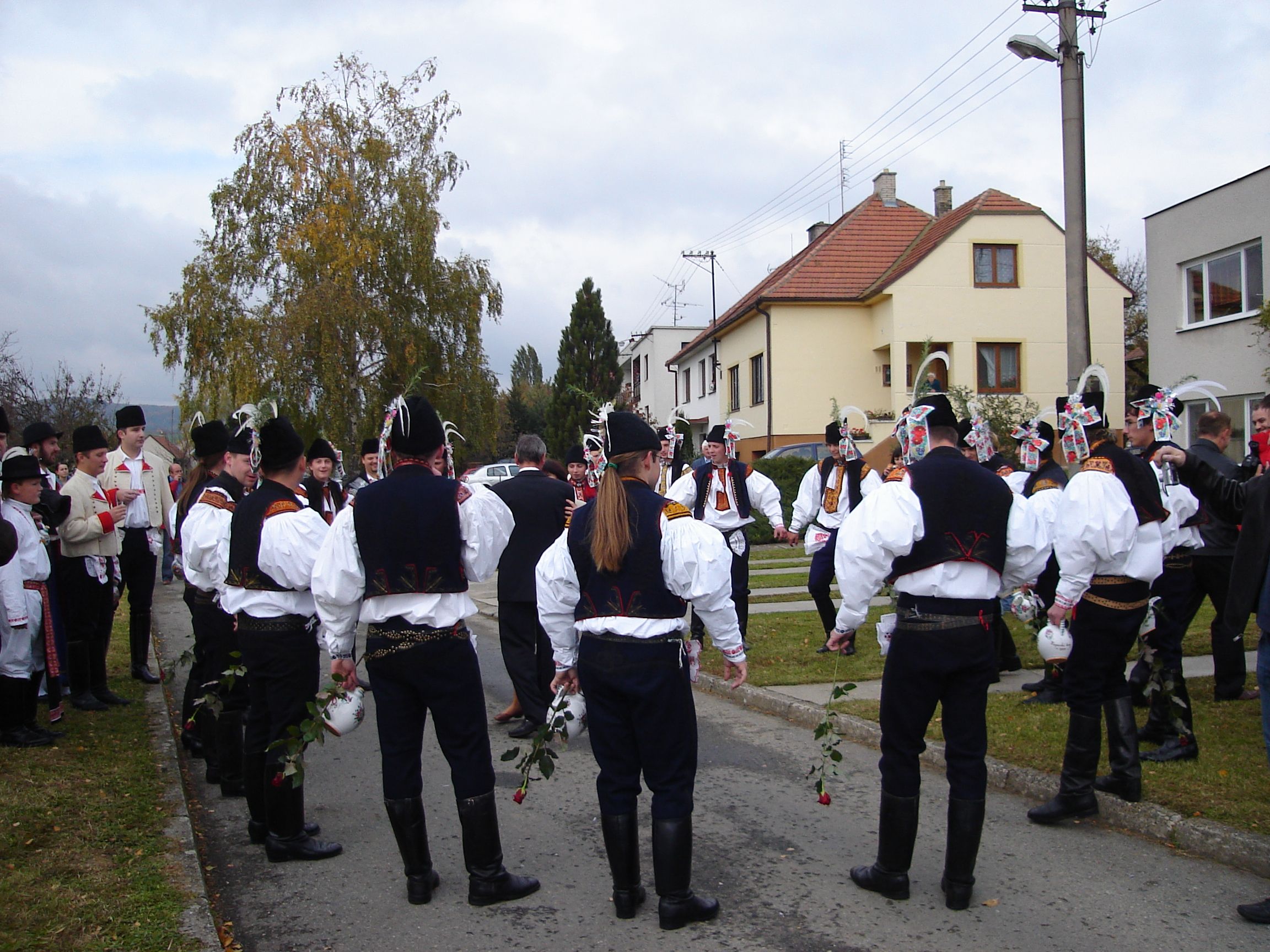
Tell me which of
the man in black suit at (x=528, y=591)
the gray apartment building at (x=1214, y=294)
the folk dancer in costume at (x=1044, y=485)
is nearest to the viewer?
the folk dancer in costume at (x=1044, y=485)

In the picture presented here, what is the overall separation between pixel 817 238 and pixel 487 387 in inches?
631

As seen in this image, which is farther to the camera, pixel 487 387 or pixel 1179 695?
pixel 487 387

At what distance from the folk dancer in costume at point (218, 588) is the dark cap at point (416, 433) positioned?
1255mm

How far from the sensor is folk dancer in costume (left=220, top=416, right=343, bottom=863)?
4.63 m

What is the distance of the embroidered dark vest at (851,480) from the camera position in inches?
379

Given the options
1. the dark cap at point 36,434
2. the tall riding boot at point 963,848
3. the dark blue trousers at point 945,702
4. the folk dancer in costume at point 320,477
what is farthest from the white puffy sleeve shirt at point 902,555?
the dark cap at point 36,434

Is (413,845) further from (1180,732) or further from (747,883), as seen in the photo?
(1180,732)

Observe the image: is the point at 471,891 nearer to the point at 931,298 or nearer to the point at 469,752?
the point at 469,752

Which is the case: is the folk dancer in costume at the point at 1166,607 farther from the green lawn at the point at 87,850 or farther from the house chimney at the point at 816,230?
the house chimney at the point at 816,230

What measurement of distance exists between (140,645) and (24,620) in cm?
261

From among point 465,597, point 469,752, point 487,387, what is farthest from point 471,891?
point 487,387

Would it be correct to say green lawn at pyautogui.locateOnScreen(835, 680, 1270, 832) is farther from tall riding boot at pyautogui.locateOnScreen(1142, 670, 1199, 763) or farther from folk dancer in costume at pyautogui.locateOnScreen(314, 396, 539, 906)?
folk dancer in costume at pyautogui.locateOnScreen(314, 396, 539, 906)

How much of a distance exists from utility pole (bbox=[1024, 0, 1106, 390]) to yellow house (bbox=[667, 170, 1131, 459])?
14838 mm

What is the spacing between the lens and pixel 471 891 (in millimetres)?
4254
